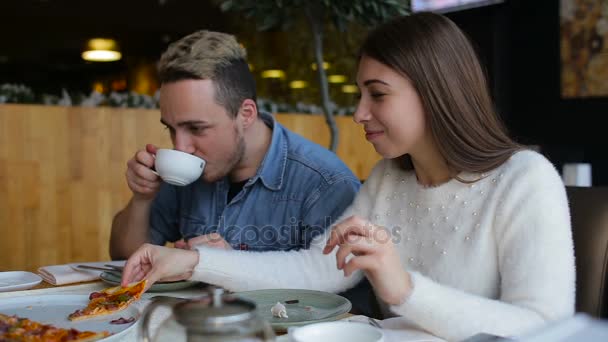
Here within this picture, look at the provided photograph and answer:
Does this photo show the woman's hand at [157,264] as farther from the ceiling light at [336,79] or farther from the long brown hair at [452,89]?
the ceiling light at [336,79]

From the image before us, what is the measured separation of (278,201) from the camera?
181cm

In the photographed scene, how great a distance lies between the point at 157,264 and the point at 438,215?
2.00ft

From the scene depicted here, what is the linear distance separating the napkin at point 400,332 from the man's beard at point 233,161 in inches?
33.6

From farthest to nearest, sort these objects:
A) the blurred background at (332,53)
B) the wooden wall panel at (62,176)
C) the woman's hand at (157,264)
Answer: the blurred background at (332,53) < the wooden wall panel at (62,176) < the woman's hand at (157,264)

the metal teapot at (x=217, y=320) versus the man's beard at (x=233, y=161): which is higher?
the man's beard at (x=233, y=161)

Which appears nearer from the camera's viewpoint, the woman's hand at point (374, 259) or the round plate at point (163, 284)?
the woman's hand at point (374, 259)

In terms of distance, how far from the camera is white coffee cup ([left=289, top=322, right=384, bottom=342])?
784 mm

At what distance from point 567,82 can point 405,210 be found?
3.70 metres

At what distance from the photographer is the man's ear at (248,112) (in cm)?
188

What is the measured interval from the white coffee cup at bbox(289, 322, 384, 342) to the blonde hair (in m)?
1.09

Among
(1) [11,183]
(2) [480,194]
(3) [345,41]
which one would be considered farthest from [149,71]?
(2) [480,194]

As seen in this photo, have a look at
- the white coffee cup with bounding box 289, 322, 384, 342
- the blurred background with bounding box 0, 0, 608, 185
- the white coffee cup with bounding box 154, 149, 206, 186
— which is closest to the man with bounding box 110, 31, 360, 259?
the white coffee cup with bounding box 154, 149, 206, 186

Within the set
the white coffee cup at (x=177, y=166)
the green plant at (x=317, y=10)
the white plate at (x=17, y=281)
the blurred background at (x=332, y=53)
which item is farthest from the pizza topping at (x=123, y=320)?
the blurred background at (x=332, y=53)

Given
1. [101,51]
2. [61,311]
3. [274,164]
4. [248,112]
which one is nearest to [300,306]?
[61,311]
